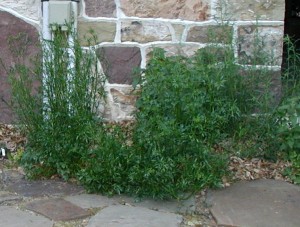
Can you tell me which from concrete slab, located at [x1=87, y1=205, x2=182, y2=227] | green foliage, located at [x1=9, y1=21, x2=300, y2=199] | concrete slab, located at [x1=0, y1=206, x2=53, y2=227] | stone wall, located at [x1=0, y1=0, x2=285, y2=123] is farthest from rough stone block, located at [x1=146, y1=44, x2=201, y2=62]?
concrete slab, located at [x1=0, y1=206, x2=53, y2=227]

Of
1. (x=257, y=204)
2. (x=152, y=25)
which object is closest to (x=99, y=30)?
(x=152, y=25)

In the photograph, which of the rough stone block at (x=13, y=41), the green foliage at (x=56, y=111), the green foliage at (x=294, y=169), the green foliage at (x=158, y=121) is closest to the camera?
the green foliage at (x=158, y=121)

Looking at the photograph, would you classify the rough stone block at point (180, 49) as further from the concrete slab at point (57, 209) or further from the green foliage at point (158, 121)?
the concrete slab at point (57, 209)

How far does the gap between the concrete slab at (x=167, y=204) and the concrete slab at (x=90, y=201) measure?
2.6 inches

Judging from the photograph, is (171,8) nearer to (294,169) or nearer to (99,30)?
(99,30)

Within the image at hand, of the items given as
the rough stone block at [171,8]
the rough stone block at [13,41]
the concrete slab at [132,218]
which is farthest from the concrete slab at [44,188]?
the rough stone block at [171,8]

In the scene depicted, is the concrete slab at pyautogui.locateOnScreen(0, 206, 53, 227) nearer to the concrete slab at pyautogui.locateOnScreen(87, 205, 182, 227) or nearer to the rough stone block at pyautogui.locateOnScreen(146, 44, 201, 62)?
the concrete slab at pyautogui.locateOnScreen(87, 205, 182, 227)

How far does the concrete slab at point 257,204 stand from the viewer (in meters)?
3.21

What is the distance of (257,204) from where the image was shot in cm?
342

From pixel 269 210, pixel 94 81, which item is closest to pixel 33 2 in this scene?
pixel 94 81

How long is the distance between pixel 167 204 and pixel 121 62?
4.47 ft

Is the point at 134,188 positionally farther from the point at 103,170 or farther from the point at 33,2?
the point at 33,2

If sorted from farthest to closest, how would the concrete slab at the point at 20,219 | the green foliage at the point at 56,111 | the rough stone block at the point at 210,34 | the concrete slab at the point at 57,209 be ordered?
the rough stone block at the point at 210,34, the green foliage at the point at 56,111, the concrete slab at the point at 57,209, the concrete slab at the point at 20,219

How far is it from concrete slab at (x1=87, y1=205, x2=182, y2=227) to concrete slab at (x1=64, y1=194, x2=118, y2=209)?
0.08 metres
